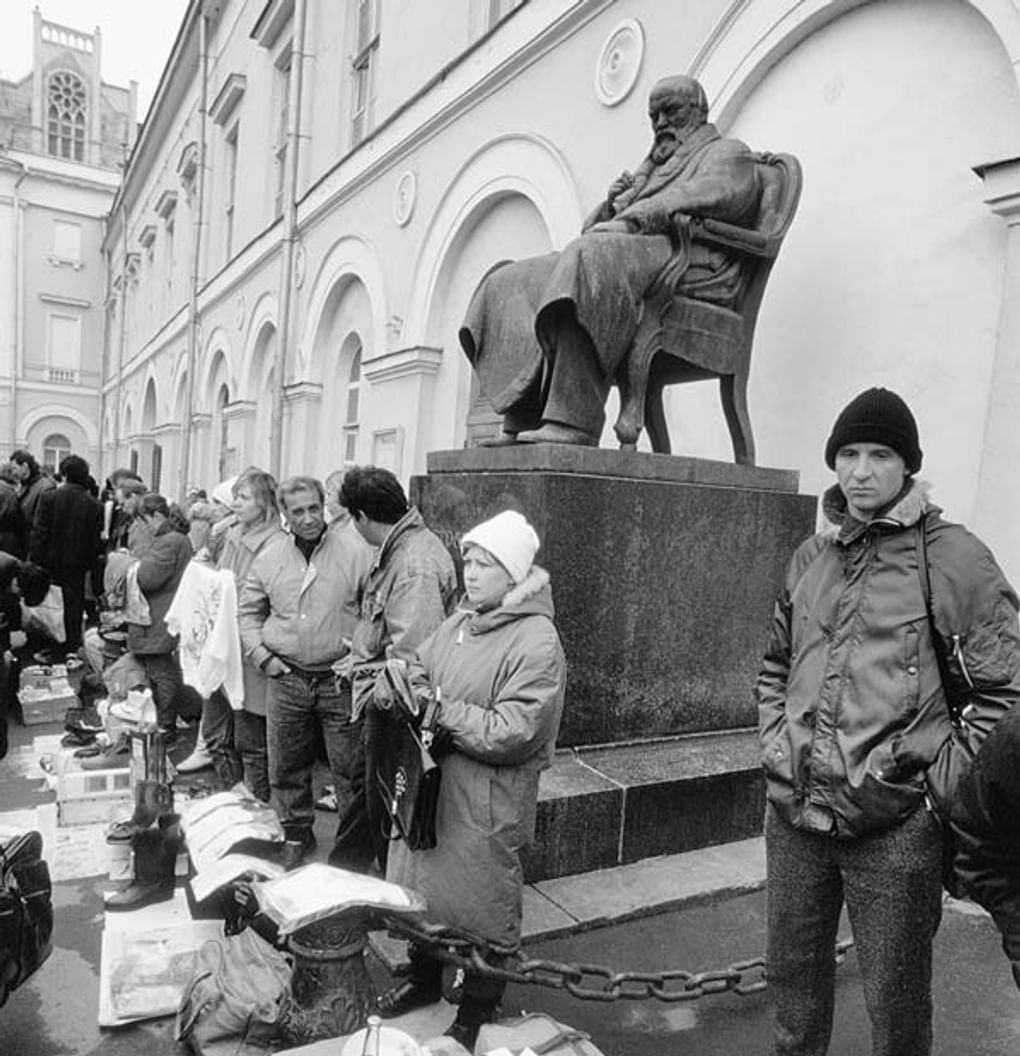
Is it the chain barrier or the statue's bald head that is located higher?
the statue's bald head

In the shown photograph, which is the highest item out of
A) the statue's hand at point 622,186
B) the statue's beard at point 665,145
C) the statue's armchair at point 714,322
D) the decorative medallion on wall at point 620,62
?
the decorative medallion on wall at point 620,62

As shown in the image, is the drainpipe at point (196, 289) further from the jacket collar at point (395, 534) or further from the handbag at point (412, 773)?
the handbag at point (412, 773)

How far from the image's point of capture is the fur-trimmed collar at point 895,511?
1765 millimetres

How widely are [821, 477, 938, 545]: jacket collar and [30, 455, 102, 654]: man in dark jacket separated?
21.8 ft

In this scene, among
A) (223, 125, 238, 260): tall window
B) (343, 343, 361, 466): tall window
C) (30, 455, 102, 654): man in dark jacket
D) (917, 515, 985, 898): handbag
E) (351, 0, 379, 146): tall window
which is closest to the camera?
(917, 515, 985, 898): handbag

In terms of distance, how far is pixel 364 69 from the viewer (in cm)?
1125

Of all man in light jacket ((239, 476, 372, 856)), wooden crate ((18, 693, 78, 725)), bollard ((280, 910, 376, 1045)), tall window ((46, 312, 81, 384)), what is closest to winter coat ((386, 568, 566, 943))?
bollard ((280, 910, 376, 1045))

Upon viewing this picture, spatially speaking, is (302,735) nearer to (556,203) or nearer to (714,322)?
(714,322)

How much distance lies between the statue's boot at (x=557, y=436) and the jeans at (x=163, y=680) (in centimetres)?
273

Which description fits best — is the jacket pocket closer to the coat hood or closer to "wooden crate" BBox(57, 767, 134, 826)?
the coat hood

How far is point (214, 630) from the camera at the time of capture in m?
4.00

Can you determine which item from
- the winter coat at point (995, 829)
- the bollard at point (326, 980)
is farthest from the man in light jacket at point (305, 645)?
the winter coat at point (995, 829)

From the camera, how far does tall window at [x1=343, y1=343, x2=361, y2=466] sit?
10742 mm

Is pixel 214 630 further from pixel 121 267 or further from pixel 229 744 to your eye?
pixel 121 267
